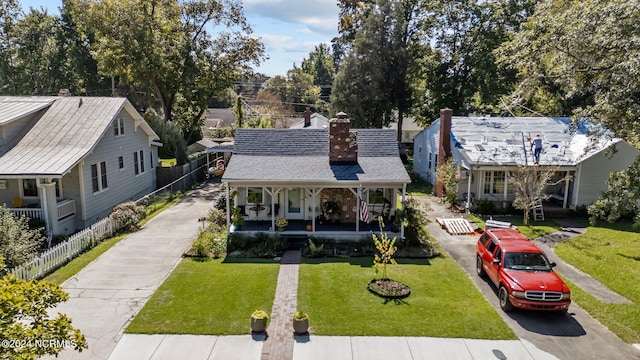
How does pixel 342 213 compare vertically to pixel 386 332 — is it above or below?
above

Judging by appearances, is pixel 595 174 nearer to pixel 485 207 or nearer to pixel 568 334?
pixel 485 207

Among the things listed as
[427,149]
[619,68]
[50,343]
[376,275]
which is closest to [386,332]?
[376,275]

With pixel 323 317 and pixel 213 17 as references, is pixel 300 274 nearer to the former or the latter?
pixel 323 317

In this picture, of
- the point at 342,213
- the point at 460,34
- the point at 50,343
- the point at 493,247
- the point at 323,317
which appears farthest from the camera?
the point at 460,34

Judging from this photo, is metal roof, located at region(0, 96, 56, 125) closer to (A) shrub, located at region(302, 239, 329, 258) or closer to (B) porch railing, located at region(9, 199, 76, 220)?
(B) porch railing, located at region(9, 199, 76, 220)

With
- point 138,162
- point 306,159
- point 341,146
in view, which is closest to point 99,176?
point 138,162

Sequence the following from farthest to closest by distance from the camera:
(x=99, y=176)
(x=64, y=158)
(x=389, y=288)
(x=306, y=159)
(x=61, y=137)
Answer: (x=99, y=176) → (x=61, y=137) → (x=306, y=159) → (x=64, y=158) → (x=389, y=288)

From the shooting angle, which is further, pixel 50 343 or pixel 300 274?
pixel 300 274
